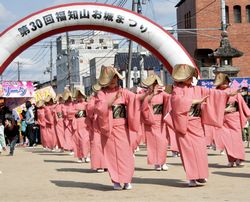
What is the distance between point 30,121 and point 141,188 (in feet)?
47.2

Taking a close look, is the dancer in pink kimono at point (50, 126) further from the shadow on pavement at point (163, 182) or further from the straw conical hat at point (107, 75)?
the straw conical hat at point (107, 75)

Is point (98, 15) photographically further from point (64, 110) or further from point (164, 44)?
point (64, 110)

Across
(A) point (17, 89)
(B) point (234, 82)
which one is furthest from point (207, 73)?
(B) point (234, 82)

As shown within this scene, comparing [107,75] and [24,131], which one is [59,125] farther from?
[107,75]

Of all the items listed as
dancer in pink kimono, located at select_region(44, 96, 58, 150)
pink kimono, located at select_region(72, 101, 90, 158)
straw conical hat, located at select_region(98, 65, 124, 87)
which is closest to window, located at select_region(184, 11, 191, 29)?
dancer in pink kimono, located at select_region(44, 96, 58, 150)

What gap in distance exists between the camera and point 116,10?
17.1 m

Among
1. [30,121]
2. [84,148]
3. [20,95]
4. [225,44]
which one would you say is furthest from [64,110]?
[20,95]

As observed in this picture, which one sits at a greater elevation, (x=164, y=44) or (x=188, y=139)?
(x=164, y=44)

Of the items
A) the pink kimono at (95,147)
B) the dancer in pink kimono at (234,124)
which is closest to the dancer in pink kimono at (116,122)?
the pink kimono at (95,147)

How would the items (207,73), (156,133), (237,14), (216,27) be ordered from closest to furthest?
(156,133), (207,73), (216,27), (237,14)

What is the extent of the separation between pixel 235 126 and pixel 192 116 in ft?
9.80

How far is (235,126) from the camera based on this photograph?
11000 millimetres

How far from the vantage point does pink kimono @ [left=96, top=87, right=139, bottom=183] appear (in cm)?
801

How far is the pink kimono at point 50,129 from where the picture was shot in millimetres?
18453
